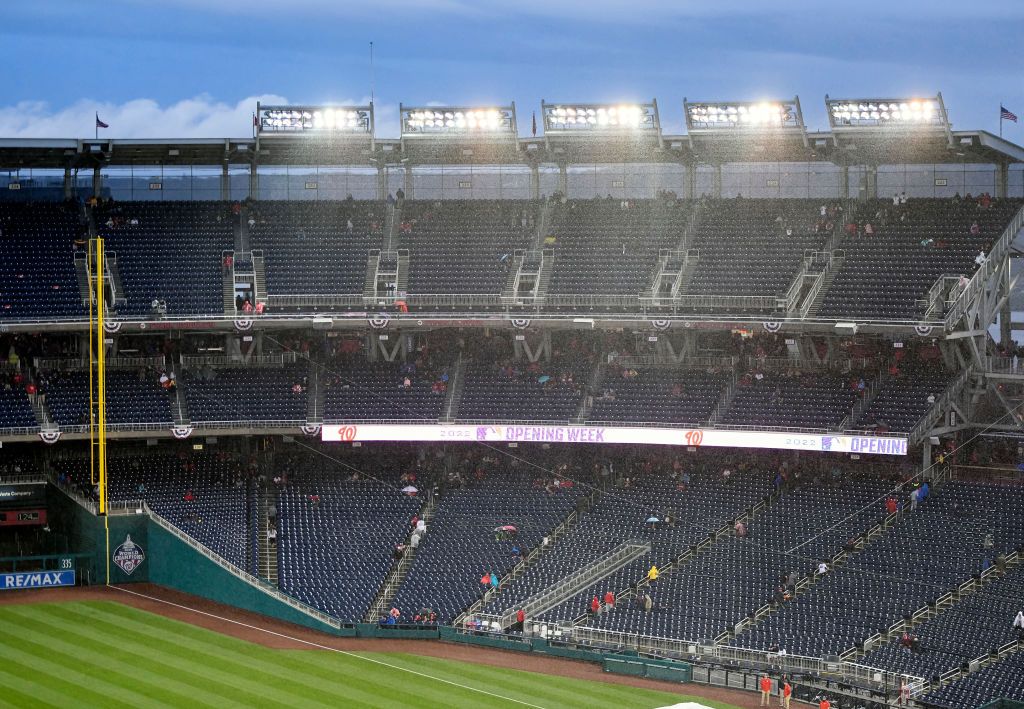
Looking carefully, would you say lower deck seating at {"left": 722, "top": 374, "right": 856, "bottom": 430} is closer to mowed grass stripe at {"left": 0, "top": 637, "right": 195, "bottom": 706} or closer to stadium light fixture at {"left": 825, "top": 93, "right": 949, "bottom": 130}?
stadium light fixture at {"left": 825, "top": 93, "right": 949, "bottom": 130}

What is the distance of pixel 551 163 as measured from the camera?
5384 cm

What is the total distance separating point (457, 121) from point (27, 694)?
85.1 ft

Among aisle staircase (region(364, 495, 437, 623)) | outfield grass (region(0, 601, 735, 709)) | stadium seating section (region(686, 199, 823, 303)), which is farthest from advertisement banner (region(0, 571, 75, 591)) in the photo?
stadium seating section (region(686, 199, 823, 303))

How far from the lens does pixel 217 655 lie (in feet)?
123

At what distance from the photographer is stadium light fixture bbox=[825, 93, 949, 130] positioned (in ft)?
152

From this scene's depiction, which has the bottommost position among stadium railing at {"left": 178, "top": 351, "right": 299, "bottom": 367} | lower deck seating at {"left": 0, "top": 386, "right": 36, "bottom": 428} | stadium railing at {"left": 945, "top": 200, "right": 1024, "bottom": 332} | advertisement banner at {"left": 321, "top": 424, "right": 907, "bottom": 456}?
advertisement banner at {"left": 321, "top": 424, "right": 907, "bottom": 456}

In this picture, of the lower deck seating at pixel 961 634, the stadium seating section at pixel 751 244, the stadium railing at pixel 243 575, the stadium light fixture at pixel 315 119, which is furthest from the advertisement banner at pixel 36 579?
the lower deck seating at pixel 961 634

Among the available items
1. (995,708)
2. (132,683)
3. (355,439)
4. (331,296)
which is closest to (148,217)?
(331,296)

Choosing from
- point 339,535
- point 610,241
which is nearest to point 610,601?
point 339,535

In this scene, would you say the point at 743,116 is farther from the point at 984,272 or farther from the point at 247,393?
the point at 247,393

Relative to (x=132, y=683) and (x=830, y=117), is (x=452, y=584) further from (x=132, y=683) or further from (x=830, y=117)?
(x=830, y=117)

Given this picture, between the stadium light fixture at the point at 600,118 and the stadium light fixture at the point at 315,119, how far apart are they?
6.69 m

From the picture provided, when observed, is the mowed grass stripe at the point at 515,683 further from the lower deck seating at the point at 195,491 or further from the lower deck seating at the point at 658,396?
the lower deck seating at the point at 658,396

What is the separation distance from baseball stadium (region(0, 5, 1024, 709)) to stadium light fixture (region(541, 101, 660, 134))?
105 mm
